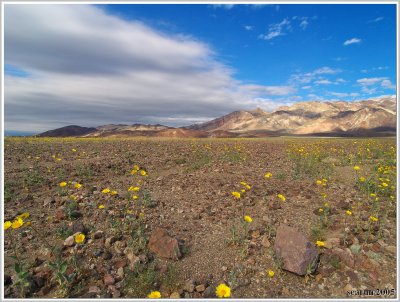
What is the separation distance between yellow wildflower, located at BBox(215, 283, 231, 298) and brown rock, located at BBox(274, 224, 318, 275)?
1176mm

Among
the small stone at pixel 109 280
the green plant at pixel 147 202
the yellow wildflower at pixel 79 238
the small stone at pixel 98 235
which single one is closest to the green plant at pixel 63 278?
the small stone at pixel 109 280

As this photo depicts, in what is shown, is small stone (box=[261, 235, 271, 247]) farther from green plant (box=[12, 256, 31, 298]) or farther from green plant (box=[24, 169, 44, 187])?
green plant (box=[24, 169, 44, 187])

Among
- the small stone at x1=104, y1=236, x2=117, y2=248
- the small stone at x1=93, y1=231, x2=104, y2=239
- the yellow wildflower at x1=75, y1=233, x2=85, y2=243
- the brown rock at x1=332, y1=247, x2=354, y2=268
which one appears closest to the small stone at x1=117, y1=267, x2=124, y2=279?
the small stone at x1=104, y1=236, x2=117, y2=248

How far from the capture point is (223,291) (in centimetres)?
386

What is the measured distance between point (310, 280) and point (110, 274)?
3.13 meters

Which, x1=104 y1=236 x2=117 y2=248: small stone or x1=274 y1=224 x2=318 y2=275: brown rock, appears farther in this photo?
x1=104 y1=236 x2=117 y2=248: small stone

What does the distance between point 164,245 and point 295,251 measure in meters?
2.23

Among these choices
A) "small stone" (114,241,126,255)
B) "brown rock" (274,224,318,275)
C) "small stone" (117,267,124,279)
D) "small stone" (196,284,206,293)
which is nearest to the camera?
"small stone" (196,284,206,293)

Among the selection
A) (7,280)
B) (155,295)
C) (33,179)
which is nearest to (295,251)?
(155,295)

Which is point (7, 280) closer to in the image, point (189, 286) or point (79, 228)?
point (79, 228)

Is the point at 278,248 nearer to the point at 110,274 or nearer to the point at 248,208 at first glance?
the point at 248,208

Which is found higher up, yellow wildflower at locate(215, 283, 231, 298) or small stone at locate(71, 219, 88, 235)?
small stone at locate(71, 219, 88, 235)

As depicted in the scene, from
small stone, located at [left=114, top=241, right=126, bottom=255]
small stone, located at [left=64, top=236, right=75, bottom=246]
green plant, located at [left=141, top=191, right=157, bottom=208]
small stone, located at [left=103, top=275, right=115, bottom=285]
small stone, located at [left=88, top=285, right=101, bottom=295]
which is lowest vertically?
small stone, located at [left=88, top=285, right=101, bottom=295]

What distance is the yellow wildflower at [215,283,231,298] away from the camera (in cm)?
382
